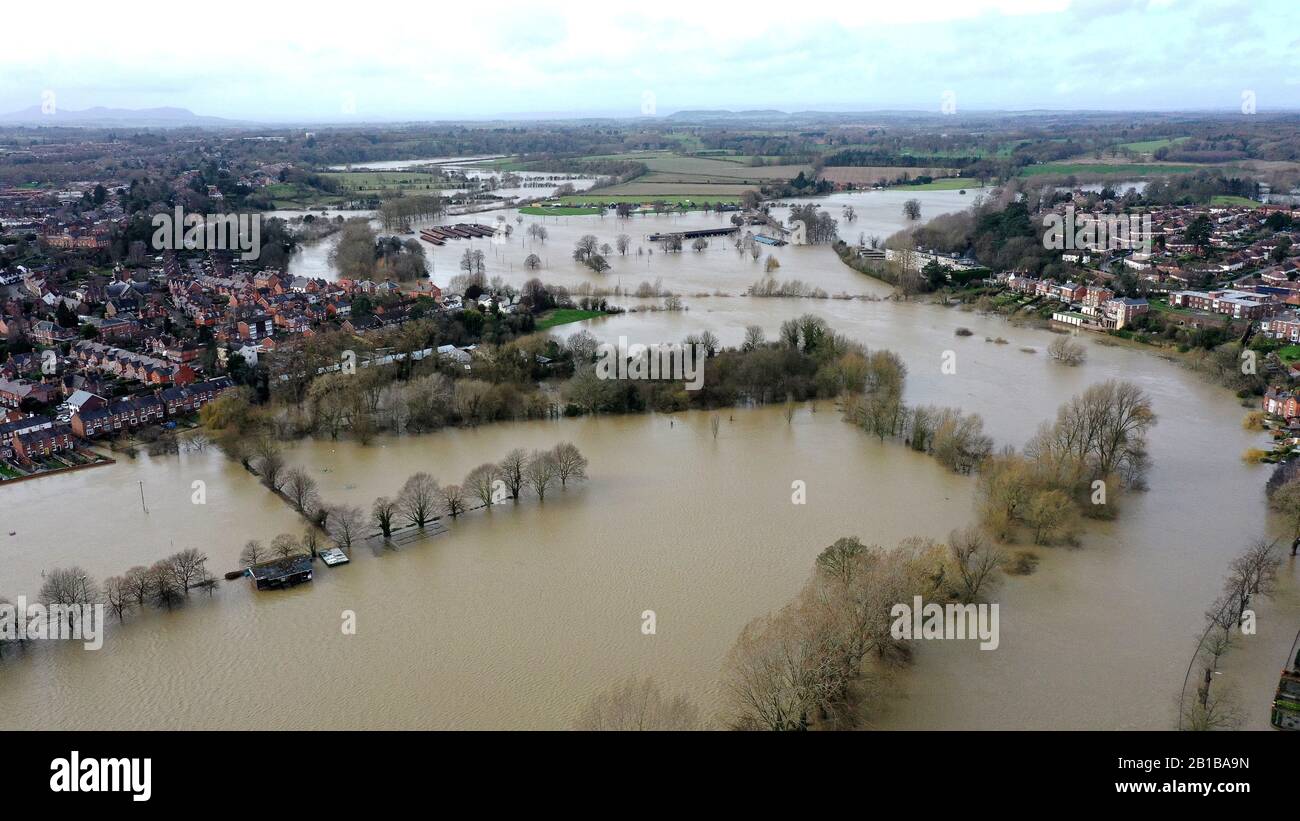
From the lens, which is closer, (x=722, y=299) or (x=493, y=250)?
(x=722, y=299)

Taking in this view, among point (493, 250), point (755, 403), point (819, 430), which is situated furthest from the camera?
point (493, 250)

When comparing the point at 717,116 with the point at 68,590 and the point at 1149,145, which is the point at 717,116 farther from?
the point at 68,590

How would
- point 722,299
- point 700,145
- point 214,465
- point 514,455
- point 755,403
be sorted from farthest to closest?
point 700,145 < point 722,299 < point 755,403 < point 214,465 < point 514,455

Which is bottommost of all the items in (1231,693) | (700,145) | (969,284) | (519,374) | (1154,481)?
(1231,693)

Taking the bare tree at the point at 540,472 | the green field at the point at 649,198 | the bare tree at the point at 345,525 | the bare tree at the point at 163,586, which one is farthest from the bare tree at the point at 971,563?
the green field at the point at 649,198

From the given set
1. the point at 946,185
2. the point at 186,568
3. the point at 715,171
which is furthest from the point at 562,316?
the point at 715,171

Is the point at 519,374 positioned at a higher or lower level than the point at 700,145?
lower
